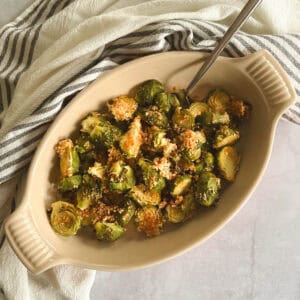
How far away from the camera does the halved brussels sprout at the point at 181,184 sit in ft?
3.51

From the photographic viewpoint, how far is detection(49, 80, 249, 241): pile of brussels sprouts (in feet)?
3.51

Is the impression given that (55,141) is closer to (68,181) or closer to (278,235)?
(68,181)

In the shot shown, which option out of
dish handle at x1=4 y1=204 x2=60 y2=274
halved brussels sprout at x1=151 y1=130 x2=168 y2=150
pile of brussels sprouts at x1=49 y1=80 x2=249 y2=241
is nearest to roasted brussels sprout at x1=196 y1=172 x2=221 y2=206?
pile of brussels sprouts at x1=49 y1=80 x2=249 y2=241

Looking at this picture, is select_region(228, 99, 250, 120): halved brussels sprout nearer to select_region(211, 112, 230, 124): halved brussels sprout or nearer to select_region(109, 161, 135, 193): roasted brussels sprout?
select_region(211, 112, 230, 124): halved brussels sprout

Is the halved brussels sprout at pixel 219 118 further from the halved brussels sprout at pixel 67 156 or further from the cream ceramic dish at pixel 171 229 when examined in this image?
the halved brussels sprout at pixel 67 156

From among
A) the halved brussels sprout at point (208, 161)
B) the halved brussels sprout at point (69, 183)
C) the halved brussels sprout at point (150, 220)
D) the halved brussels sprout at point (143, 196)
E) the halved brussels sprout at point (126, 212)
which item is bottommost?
the halved brussels sprout at point (150, 220)

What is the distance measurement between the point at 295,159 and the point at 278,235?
18 centimetres

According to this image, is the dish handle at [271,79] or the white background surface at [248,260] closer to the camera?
the dish handle at [271,79]

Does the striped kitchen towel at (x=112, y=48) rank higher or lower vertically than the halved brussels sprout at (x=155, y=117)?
higher

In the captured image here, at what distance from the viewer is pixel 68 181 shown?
1081mm

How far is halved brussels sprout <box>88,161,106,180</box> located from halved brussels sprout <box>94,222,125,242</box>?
0.32ft

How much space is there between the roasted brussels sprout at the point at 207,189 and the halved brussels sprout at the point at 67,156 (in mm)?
263

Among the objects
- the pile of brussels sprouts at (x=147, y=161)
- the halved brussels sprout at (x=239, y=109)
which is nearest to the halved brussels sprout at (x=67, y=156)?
the pile of brussels sprouts at (x=147, y=161)

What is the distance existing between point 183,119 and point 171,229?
241 mm
